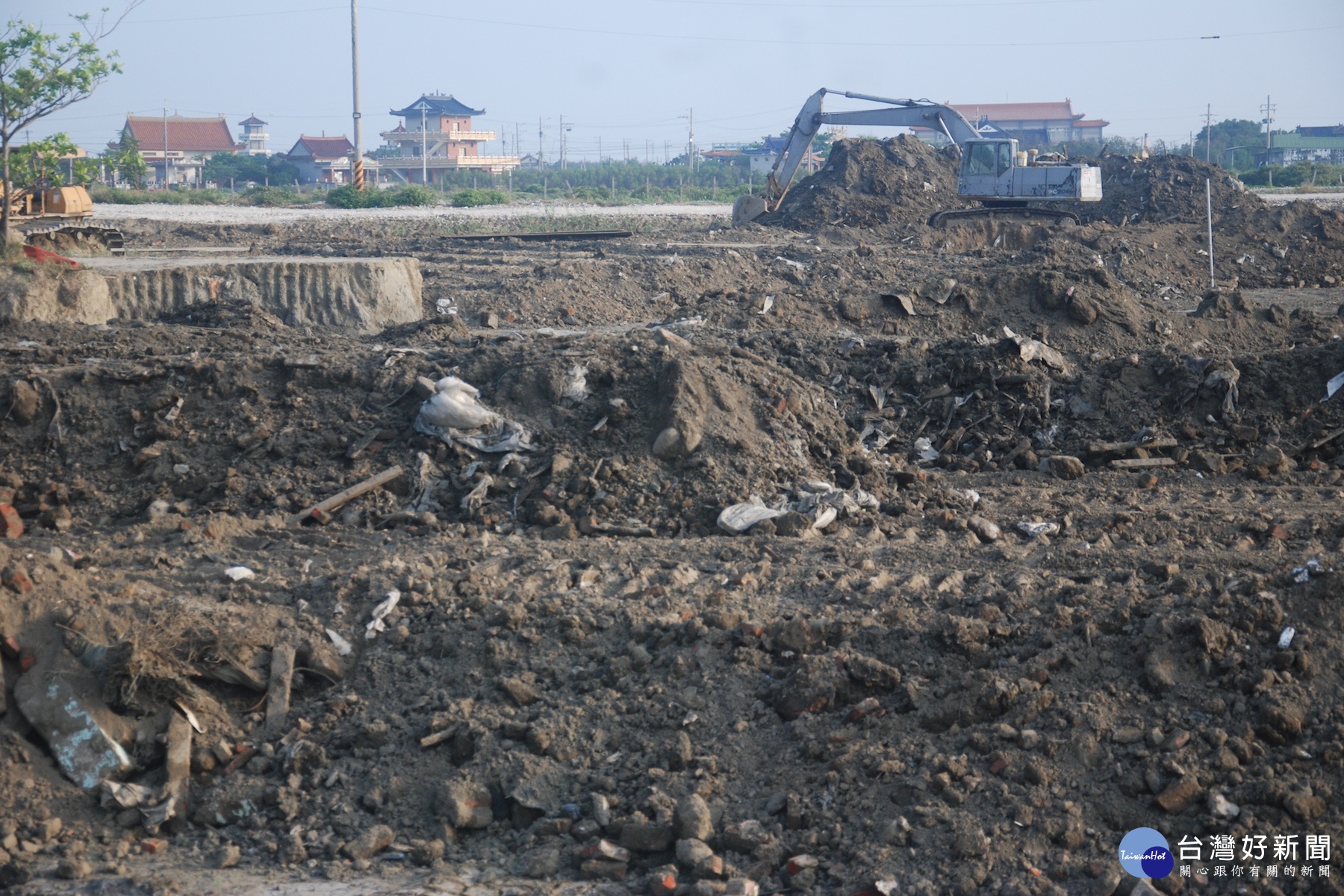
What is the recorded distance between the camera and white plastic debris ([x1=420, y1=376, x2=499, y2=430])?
7508 mm

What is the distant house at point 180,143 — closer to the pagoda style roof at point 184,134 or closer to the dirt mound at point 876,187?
the pagoda style roof at point 184,134

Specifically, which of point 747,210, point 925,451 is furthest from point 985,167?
point 925,451

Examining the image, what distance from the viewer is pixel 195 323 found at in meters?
11.7

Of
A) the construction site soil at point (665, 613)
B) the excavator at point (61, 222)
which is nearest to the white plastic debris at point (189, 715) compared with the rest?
the construction site soil at point (665, 613)

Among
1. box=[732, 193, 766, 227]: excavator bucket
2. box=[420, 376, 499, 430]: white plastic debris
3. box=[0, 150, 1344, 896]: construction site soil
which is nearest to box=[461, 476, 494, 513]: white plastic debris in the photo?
box=[0, 150, 1344, 896]: construction site soil

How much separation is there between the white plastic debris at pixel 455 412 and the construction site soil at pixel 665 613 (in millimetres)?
136

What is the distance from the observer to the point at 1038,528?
6711 mm

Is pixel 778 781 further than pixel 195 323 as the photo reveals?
No

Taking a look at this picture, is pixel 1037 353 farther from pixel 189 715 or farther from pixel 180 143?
pixel 180 143

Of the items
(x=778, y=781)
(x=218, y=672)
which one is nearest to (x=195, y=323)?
(x=218, y=672)

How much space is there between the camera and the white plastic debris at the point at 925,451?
8711mm

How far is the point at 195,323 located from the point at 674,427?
708 cm

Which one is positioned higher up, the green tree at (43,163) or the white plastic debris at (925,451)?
the green tree at (43,163)

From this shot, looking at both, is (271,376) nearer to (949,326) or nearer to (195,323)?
(195,323)
